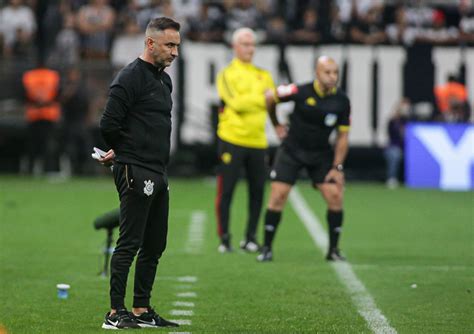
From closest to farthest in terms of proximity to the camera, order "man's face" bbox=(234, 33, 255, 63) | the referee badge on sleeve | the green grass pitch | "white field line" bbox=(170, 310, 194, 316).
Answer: the green grass pitch < "white field line" bbox=(170, 310, 194, 316) < "man's face" bbox=(234, 33, 255, 63) < the referee badge on sleeve

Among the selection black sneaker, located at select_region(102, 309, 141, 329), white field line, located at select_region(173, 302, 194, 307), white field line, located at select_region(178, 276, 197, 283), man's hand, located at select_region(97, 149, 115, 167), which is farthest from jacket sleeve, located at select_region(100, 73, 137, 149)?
white field line, located at select_region(178, 276, 197, 283)

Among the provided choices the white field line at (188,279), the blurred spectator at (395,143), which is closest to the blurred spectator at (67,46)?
the blurred spectator at (395,143)

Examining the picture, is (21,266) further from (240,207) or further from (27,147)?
(27,147)

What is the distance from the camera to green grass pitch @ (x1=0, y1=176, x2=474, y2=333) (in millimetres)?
8055

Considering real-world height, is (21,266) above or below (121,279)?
below

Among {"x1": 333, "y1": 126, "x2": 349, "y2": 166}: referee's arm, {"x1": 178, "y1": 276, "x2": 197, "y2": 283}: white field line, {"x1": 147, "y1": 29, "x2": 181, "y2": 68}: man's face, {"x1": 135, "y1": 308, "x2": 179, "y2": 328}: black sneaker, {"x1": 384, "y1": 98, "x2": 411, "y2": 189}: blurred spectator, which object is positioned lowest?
{"x1": 384, "y1": 98, "x2": 411, "y2": 189}: blurred spectator

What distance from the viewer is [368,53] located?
24.5 meters

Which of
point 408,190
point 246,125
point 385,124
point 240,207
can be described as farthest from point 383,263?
point 385,124

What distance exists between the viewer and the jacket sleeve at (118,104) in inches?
294

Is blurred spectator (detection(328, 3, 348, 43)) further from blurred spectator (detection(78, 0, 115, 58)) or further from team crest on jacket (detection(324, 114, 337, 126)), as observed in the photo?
team crest on jacket (detection(324, 114, 337, 126))

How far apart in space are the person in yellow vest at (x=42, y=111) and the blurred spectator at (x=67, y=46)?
556 millimetres

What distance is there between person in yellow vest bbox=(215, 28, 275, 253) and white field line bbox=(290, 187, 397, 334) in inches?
37.2

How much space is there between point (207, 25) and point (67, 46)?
284 centimetres

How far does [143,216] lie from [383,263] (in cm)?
425
